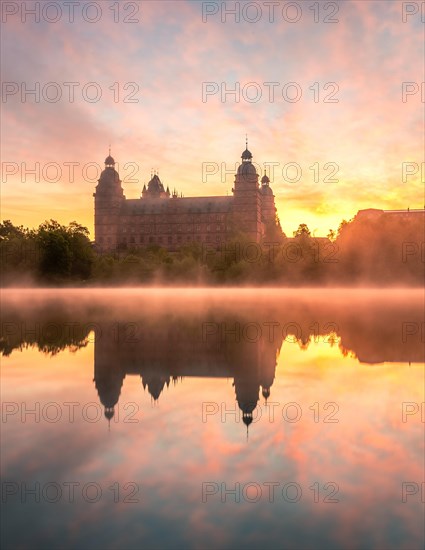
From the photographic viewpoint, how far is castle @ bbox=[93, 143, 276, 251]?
13050 centimetres

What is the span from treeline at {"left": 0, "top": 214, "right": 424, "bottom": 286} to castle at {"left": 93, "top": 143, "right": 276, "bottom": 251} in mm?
45471

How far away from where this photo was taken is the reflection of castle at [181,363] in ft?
30.5

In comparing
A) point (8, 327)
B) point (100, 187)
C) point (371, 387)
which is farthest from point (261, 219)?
point (371, 387)

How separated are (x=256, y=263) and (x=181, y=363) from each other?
201 feet

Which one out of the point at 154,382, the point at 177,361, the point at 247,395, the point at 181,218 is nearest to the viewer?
the point at 247,395

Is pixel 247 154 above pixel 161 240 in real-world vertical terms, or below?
above

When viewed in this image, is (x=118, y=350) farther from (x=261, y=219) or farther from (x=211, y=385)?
(x=261, y=219)

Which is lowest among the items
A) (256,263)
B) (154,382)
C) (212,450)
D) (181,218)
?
(212,450)

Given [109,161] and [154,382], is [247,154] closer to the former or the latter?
[109,161]

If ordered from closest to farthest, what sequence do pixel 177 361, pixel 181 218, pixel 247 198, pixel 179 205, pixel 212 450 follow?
pixel 212 450 → pixel 177 361 → pixel 247 198 → pixel 181 218 → pixel 179 205

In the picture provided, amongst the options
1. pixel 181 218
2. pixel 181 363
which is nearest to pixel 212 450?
pixel 181 363

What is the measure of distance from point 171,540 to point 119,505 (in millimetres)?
750

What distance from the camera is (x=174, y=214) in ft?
468

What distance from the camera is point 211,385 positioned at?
987 centimetres
